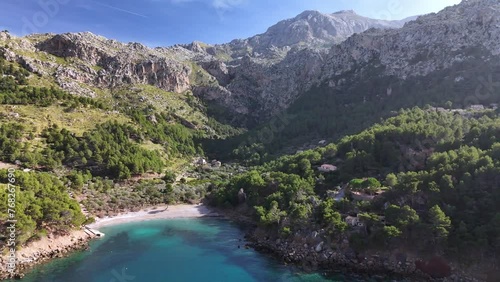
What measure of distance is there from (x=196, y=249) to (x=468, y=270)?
39.2 metres

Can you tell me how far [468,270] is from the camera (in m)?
39.9

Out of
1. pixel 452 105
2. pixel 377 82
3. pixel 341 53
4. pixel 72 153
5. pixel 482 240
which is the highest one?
pixel 341 53

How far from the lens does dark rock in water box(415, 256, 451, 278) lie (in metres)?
40.6

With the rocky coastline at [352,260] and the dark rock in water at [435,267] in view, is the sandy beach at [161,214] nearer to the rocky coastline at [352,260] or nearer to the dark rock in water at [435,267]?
the rocky coastline at [352,260]

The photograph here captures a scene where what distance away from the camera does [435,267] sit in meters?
41.3

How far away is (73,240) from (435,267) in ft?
178

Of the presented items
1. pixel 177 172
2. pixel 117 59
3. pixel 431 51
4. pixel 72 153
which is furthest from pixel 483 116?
pixel 117 59

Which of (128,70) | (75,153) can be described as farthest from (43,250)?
(128,70)

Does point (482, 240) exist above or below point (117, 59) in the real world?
below

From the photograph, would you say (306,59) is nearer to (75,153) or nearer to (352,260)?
(75,153)

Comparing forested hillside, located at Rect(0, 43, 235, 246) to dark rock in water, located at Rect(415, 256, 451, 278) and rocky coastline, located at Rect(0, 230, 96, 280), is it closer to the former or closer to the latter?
rocky coastline, located at Rect(0, 230, 96, 280)

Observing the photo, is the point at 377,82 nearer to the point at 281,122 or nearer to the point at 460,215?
the point at 281,122

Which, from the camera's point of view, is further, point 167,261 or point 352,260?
point 167,261

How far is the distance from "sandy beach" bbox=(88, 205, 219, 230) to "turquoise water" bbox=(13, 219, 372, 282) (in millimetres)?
4735
